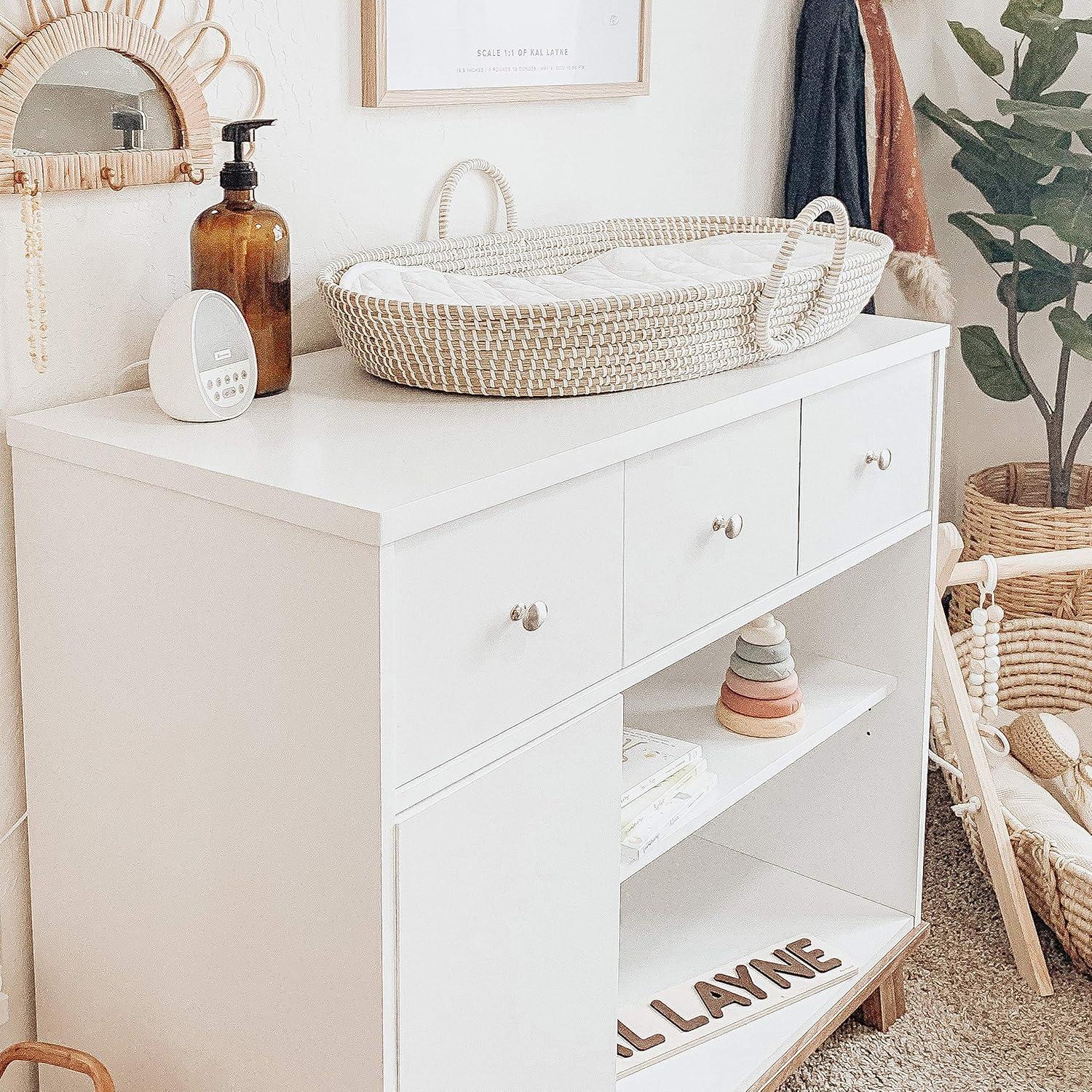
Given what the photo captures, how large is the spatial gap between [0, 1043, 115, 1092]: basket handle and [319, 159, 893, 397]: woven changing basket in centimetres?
67

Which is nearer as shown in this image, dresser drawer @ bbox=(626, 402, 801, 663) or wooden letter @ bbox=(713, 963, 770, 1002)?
dresser drawer @ bbox=(626, 402, 801, 663)

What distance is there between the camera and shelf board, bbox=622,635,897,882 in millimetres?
1666

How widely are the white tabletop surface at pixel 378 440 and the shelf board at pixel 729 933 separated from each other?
2.54ft

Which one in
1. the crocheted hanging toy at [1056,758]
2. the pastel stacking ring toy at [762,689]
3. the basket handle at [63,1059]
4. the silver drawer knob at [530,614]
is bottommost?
the crocheted hanging toy at [1056,758]

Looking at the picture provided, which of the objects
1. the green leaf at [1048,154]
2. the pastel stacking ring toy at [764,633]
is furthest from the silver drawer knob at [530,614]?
the green leaf at [1048,154]

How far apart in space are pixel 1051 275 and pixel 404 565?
Answer: 2010 millimetres

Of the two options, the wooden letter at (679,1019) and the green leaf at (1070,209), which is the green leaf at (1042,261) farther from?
the wooden letter at (679,1019)

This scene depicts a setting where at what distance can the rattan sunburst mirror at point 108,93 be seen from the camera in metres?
1.22

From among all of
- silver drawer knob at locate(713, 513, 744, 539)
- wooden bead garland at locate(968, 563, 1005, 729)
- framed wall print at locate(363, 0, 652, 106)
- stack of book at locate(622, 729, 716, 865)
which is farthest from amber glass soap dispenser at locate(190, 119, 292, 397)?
wooden bead garland at locate(968, 563, 1005, 729)

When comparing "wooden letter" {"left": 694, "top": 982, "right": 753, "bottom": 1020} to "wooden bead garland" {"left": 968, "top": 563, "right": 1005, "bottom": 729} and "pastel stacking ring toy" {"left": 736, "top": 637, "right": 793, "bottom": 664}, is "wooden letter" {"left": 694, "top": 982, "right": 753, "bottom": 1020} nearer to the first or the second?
"pastel stacking ring toy" {"left": 736, "top": 637, "right": 793, "bottom": 664}

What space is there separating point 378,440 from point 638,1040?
85 cm

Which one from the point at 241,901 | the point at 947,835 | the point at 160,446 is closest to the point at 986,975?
the point at 947,835

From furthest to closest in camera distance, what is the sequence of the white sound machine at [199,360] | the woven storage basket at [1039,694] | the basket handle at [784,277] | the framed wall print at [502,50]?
1. the woven storage basket at [1039,694]
2. the framed wall print at [502,50]
3. the basket handle at [784,277]
4. the white sound machine at [199,360]

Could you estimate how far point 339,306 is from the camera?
4.41ft
